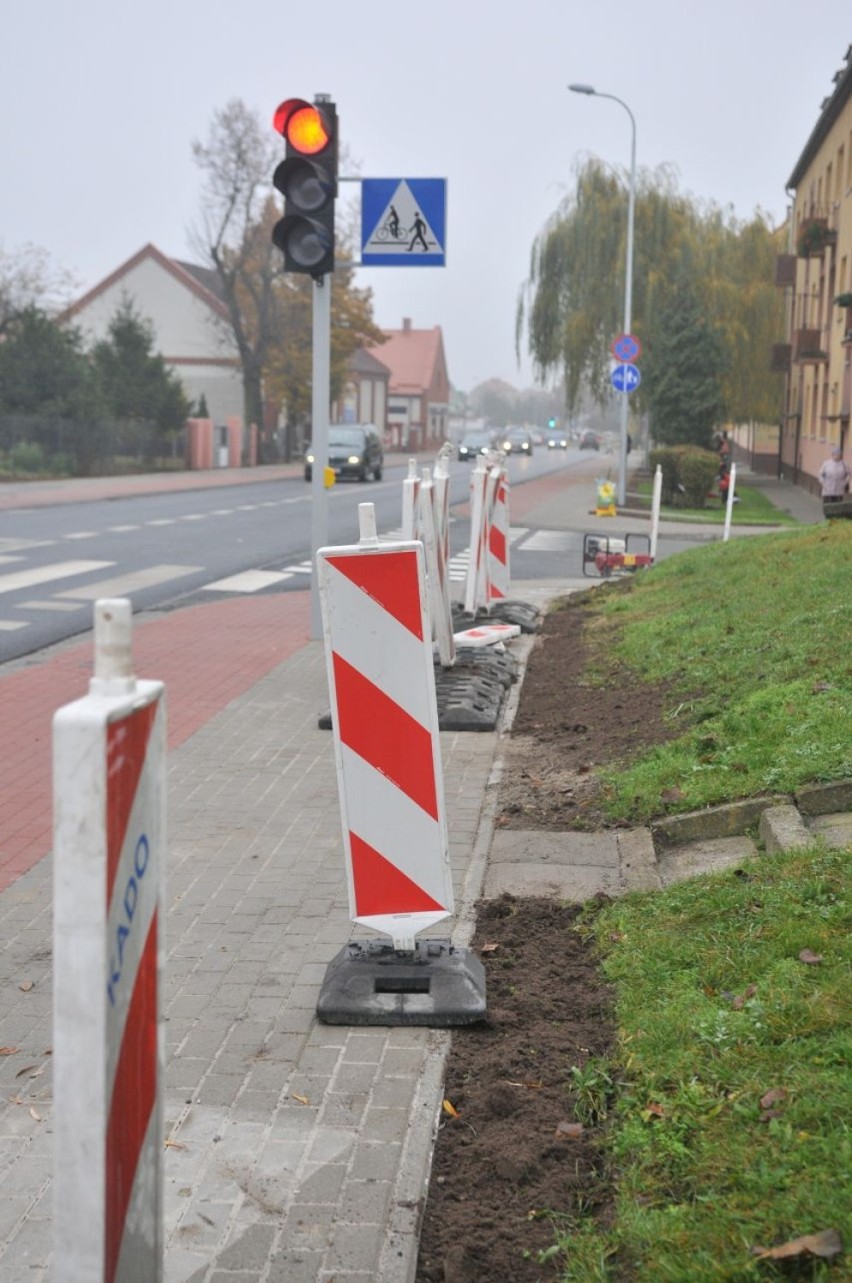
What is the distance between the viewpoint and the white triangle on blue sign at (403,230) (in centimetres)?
1218

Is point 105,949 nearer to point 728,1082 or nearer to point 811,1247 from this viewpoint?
point 811,1247

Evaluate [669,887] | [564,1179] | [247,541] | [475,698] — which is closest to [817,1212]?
[564,1179]

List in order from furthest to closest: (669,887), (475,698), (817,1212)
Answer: (475,698) < (669,887) < (817,1212)

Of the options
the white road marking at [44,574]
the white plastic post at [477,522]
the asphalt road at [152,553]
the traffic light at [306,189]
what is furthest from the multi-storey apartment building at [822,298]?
the traffic light at [306,189]

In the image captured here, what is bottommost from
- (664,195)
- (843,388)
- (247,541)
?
(247,541)

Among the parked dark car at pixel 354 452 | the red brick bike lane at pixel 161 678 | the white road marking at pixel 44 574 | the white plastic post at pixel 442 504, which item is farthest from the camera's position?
the parked dark car at pixel 354 452

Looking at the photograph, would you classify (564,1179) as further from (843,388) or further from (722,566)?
(843,388)

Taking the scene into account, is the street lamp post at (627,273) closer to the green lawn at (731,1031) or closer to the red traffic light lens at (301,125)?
the red traffic light lens at (301,125)

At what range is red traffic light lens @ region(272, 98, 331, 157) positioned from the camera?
10.6 meters

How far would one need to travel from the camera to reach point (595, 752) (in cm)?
806

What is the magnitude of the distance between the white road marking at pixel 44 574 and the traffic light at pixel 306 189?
759 centimetres

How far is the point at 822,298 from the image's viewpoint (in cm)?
4550

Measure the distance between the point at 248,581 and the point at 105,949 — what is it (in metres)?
16.5

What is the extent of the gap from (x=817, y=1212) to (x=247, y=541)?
2252cm
